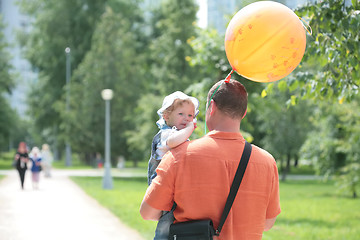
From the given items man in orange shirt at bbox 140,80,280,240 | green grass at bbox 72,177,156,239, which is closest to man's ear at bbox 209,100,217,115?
man in orange shirt at bbox 140,80,280,240

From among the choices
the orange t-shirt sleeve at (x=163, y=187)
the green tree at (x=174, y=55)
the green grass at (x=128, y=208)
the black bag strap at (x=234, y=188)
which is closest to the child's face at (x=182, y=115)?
the orange t-shirt sleeve at (x=163, y=187)

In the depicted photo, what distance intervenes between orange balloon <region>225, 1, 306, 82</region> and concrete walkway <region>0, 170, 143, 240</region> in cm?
548

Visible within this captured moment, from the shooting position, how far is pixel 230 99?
8.47ft

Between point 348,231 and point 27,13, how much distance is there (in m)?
38.5

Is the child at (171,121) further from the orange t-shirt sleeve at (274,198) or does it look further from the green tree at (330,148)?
the green tree at (330,148)

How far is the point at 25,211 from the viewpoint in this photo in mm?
11117

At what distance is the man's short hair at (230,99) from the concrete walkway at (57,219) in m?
5.71

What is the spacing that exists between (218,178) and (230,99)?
451 mm

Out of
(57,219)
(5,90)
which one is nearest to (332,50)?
(57,219)

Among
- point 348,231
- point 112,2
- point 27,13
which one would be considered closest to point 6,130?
point 27,13

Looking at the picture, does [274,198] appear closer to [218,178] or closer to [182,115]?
[218,178]

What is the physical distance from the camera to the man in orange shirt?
2498 mm

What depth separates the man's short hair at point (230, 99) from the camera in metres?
2.58

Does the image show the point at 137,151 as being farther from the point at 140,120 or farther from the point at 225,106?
the point at 225,106
